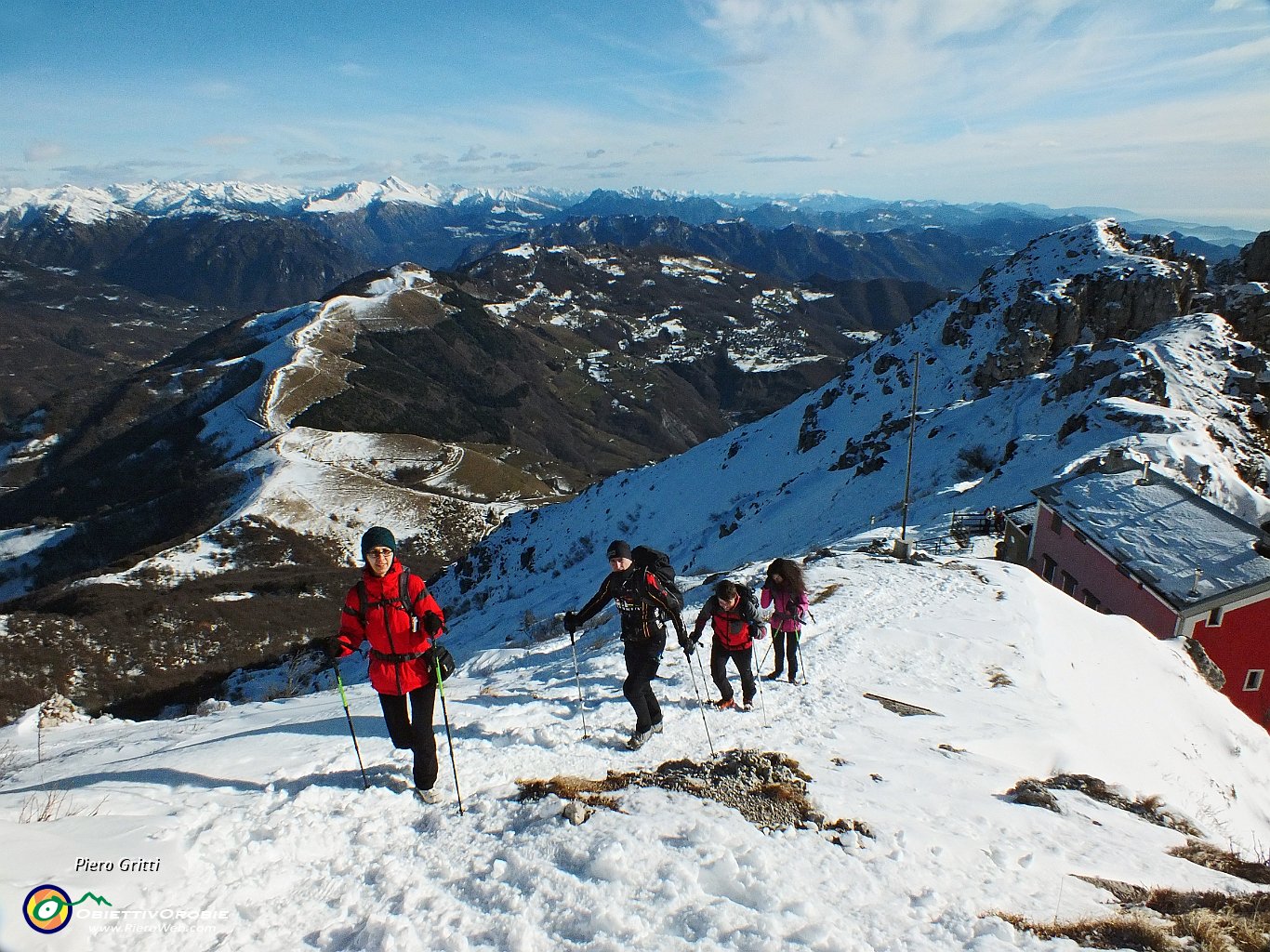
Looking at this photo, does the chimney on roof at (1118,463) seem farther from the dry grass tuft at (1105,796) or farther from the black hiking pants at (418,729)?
the black hiking pants at (418,729)

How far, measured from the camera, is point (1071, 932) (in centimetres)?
485

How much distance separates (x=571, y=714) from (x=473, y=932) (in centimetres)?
495

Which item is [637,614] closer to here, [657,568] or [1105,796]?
[657,568]

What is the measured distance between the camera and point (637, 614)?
7.91 m

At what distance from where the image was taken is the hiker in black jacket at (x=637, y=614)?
789cm

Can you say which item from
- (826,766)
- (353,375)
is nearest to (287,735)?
(826,766)

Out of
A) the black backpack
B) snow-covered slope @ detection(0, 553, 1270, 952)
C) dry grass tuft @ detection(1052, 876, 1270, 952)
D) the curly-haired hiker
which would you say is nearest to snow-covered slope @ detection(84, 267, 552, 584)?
snow-covered slope @ detection(0, 553, 1270, 952)

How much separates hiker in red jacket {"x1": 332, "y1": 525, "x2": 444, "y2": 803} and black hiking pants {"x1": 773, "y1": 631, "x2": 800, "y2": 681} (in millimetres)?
6804

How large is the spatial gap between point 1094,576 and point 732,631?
20.7m

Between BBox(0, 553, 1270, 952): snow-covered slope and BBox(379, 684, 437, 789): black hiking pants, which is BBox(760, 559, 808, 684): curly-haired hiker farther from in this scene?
BBox(379, 684, 437, 789): black hiking pants

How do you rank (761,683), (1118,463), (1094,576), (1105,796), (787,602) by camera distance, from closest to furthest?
(1105,796) < (787,602) < (761,683) < (1094,576) < (1118,463)

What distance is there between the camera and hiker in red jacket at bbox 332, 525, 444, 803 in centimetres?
623

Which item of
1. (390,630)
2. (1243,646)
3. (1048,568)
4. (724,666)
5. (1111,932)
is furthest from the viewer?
(1048,568)

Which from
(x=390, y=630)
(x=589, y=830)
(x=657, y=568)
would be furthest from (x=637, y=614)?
(x=390, y=630)
